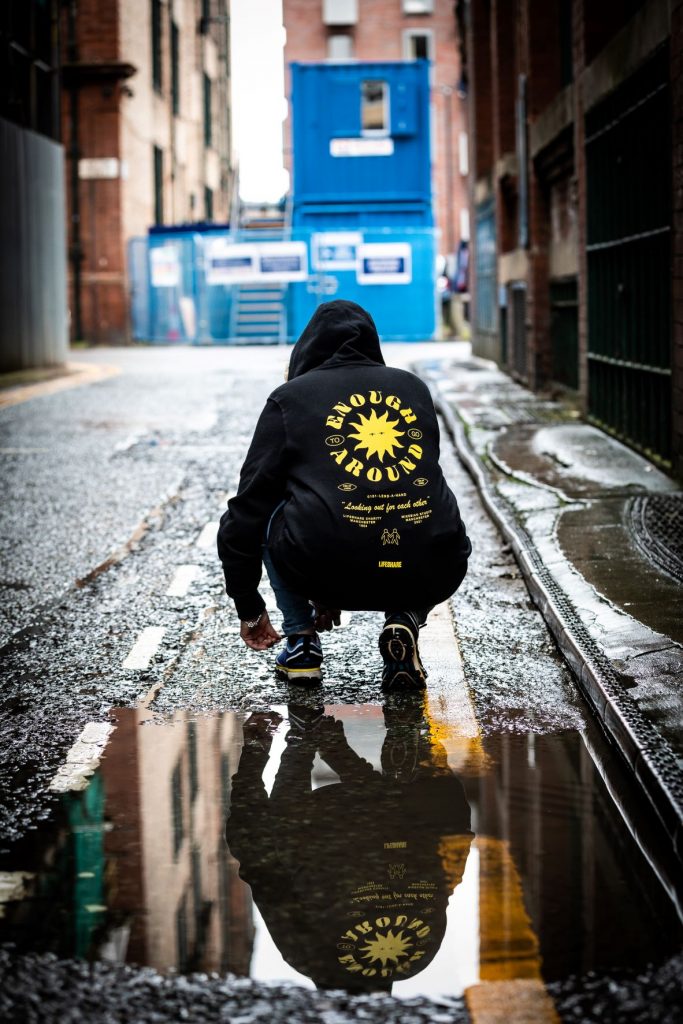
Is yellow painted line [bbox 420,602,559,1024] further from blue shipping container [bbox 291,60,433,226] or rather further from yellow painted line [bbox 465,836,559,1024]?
blue shipping container [bbox 291,60,433,226]

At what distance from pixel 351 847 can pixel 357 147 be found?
33.2 m

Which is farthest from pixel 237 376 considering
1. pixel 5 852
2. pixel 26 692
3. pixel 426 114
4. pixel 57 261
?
pixel 5 852

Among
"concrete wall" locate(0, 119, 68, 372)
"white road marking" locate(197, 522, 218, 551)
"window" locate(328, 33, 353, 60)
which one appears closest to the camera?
"white road marking" locate(197, 522, 218, 551)

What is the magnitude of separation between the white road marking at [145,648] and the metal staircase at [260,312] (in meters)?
29.9

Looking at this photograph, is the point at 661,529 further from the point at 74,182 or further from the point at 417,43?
the point at 417,43

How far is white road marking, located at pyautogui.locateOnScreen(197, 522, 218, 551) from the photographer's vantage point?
8.84 metres

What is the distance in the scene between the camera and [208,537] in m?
9.09

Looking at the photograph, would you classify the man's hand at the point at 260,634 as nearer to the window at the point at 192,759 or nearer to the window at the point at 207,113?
the window at the point at 192,759

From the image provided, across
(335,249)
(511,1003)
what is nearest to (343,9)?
(335,249)

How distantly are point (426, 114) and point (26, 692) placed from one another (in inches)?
1281

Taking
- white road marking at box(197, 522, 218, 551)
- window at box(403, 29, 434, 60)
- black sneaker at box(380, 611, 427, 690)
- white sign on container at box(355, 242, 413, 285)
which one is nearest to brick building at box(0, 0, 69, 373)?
white sign on container at box(355, 242, 413, 285)

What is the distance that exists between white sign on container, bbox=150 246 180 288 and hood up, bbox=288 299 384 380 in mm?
32039

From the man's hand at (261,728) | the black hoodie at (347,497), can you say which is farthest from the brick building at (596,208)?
the man's hand at (261,728)

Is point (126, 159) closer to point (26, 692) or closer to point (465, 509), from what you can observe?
point (465, 509)
